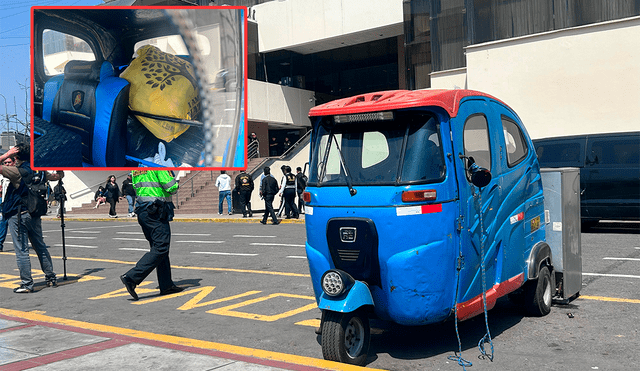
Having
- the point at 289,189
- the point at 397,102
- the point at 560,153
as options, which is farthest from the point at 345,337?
the point at 289,189

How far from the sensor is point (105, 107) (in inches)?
342

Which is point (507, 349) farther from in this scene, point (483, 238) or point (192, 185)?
point (192, 185)

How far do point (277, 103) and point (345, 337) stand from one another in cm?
3093

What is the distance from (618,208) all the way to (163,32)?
962 centimetres

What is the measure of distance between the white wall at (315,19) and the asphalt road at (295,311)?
767 inches

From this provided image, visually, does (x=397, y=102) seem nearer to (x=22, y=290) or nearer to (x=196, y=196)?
(x=22, y=290)

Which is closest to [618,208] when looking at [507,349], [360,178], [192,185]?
[507,349]

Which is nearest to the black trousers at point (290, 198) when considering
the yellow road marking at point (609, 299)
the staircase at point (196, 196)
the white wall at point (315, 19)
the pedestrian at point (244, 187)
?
the pedestrian at point (244, 187)

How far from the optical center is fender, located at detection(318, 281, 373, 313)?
4.62 m

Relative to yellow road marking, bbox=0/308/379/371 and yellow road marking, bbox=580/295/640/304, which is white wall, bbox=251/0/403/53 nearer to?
yellow road marking, bbox=580/295/640/304

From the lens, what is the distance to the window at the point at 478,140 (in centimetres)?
520

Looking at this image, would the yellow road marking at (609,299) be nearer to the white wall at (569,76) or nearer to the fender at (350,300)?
the fender at (350,300)

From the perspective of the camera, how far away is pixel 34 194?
8.54 metres

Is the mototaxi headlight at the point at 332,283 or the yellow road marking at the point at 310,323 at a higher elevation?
the mototaxi headlight at the point at 332,283
